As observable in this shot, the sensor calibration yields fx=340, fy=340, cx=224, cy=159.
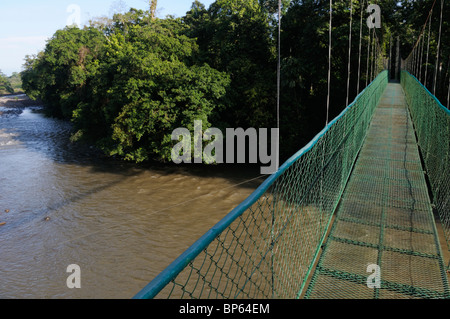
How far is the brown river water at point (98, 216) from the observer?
24.6 ft

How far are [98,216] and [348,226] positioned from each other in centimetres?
880

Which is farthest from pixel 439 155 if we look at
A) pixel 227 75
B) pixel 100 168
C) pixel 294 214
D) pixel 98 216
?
pixel 100 168

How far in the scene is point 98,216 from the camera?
10492 mm

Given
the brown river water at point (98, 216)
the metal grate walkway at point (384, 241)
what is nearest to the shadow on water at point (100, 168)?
the brown river water at point (98, 216)

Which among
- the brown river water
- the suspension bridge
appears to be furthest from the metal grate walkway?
the brown river water

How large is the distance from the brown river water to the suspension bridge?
465cm

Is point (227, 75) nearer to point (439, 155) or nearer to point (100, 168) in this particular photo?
point (100, 168)

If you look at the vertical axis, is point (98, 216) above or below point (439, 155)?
below

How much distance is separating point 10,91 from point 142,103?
194 feet

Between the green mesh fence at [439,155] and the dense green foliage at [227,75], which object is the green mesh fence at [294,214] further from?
the dense green foliage at [227,75]

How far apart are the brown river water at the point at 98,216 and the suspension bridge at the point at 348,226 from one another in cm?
465

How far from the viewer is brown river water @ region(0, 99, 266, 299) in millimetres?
7484

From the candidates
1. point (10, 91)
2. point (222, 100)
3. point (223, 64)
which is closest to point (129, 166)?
point (222, 100)

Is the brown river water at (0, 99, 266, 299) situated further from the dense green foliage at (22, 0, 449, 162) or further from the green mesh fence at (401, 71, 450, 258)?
the green mesh fence at (401, 71, 450, 258)
